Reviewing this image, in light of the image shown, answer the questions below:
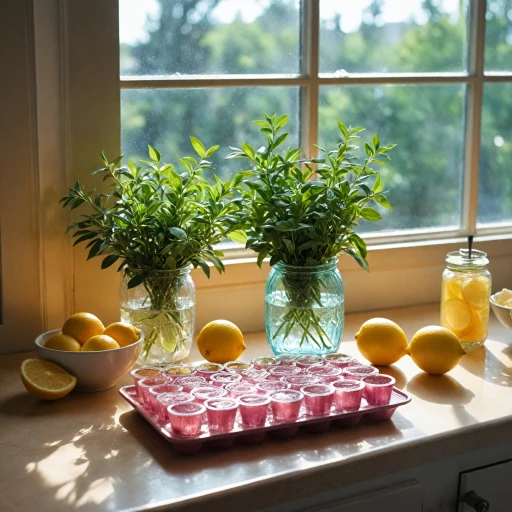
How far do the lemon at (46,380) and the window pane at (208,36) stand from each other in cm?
58

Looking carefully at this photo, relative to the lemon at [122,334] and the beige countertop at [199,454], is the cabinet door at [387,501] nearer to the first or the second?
the beige countertop at [199,454]

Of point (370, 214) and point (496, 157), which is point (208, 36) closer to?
point (370, 214)

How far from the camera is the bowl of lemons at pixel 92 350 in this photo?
4.42 feet

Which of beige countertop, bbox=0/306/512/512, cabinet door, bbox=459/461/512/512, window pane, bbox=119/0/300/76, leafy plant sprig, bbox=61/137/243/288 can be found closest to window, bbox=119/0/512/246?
window pane, bbox=119/0/300/76

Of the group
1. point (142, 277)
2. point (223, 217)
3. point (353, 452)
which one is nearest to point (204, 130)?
point (223, 217)

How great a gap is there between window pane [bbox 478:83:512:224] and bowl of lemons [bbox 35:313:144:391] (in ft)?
3.31

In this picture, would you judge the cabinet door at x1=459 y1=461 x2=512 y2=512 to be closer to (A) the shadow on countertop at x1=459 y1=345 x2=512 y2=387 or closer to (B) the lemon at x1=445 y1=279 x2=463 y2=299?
(A) the shadow on countertop at x1=459 y1=345 x2=512 y2=387

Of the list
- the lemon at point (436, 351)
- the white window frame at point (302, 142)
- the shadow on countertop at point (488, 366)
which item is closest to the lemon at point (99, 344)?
the white window frame at point (302, 142)

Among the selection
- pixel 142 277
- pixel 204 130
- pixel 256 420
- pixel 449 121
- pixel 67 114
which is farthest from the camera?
pixel 449 121

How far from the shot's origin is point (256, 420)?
47.1 inches

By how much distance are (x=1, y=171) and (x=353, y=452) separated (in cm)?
79

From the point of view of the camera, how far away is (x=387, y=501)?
3.96 ft

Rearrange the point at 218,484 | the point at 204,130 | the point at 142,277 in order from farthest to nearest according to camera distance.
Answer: the point at 204,130 < the point at 142,277 < the point at 218,484

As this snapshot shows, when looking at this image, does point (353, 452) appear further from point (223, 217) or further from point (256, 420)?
point (223, 217)
